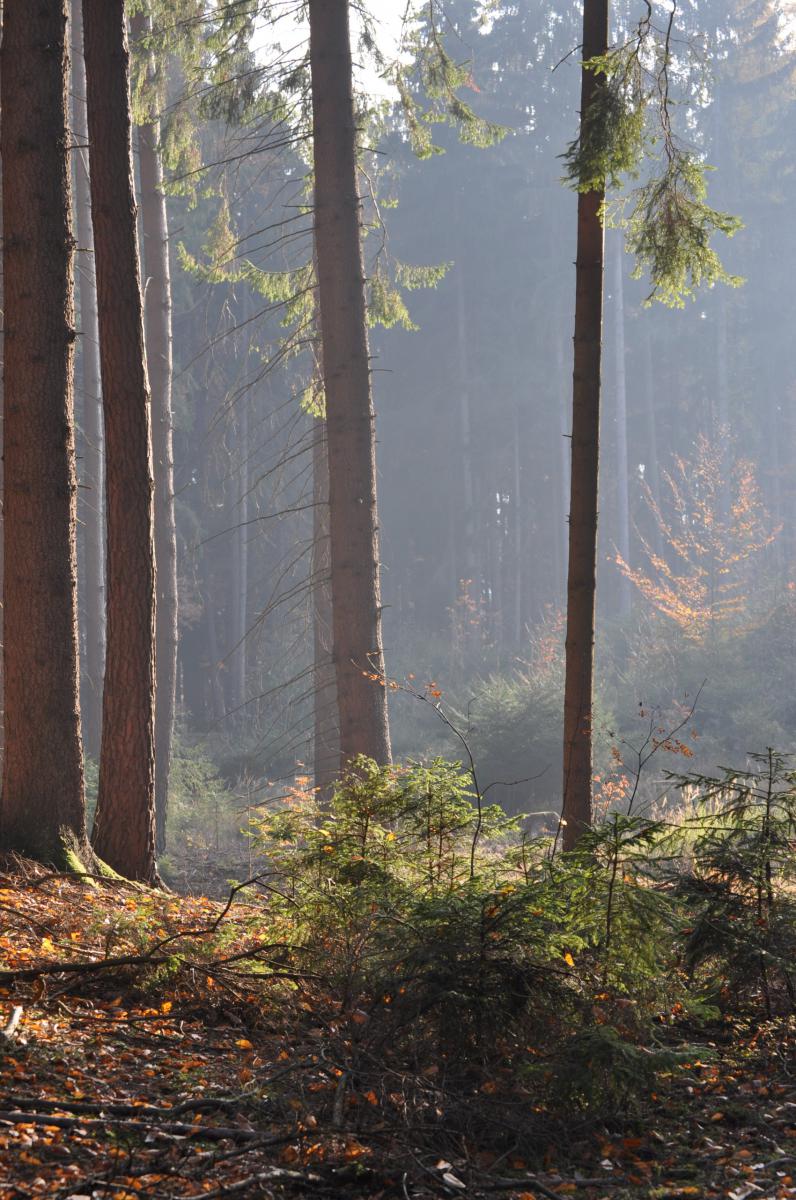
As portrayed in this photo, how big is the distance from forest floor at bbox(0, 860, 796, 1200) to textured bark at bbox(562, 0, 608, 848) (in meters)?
2.63

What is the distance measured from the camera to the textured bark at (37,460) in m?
6.72

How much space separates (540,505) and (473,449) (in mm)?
3342

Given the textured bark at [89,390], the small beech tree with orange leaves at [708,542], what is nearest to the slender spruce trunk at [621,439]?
the small beech tree with orange leaves at [708,542]

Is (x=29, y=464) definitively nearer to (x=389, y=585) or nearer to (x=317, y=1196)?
(x=317, y=1196)

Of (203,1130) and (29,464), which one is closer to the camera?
(203,1130)

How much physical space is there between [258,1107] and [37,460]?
461 centimetres

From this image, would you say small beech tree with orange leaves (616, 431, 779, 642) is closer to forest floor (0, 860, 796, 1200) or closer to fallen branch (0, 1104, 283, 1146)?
forest floor (0, 860, 796, 1200)

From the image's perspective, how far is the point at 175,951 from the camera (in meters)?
4.82

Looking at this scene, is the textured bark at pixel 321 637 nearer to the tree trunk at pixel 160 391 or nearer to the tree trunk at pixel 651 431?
the tree trunk at pixel 160 391

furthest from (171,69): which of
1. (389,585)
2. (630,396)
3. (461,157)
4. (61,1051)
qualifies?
(61,1051)

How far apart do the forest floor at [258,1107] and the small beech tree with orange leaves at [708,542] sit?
18594 millimetres

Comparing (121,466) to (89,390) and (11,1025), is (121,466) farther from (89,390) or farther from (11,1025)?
(89,390)

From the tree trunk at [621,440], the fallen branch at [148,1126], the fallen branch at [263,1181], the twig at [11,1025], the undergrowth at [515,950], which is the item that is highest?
the tree trunk at [621,440]

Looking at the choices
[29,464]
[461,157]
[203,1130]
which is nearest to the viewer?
[203,1130]
